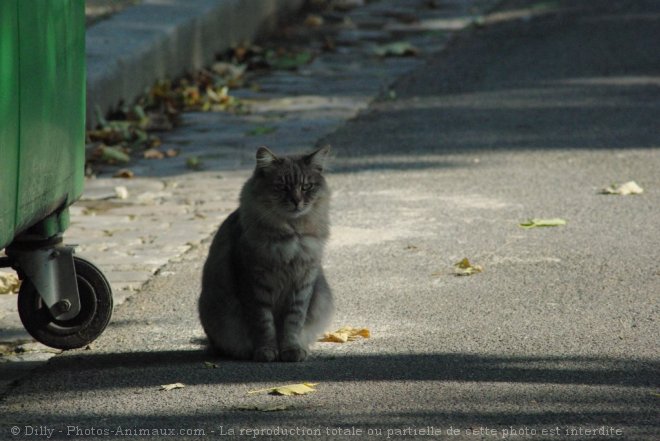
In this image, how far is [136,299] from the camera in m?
5.86

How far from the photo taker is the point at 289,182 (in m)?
5.10

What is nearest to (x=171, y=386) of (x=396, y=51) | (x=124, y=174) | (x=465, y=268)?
(x=465, y=268)

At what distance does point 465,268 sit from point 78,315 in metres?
2.02

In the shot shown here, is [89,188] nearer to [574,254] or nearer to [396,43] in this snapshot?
[574,254]

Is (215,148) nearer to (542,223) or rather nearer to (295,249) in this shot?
(542,223)

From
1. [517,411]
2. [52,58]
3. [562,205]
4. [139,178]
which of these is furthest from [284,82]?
[517,411]

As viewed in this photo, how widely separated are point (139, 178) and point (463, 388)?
13.6ft

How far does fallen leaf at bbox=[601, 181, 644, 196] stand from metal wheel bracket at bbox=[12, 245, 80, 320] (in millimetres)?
3798

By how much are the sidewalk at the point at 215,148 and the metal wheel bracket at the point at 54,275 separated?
0.89 ft

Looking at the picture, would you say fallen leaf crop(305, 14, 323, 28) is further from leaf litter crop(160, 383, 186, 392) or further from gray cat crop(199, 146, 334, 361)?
leaf litter crop(160, 383, 186, 392)

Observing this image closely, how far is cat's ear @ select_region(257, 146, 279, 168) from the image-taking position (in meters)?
5.12

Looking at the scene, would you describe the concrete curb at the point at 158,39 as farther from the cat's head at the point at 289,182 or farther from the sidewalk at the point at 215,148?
the cat's head at the point at 289,182

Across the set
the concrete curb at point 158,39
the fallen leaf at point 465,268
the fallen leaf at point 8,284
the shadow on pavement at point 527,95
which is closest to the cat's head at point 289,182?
the fallen leaf at point 465,268

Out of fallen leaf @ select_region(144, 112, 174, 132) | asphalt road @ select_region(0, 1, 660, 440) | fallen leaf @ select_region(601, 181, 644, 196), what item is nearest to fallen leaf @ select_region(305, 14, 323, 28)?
asphalt road @ select_region(0, 1, 660, 440)
